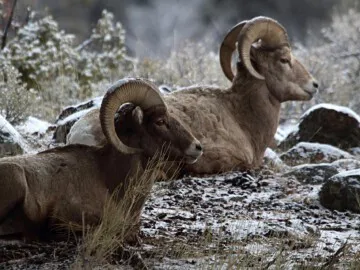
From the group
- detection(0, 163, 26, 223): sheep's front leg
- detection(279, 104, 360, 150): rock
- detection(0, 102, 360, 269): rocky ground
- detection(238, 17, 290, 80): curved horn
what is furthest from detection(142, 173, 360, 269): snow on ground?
detection(279, 104, 360, 150): rock

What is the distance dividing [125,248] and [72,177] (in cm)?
75

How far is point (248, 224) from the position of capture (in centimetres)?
667

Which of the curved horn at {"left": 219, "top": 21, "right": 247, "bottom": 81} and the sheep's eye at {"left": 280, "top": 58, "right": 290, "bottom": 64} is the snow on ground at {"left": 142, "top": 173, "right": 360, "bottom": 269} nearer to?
the sheep's eye at {"left": 280, "top": 58, "right": 290, "bottom": 64}

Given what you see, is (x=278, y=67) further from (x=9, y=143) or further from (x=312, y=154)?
(x=9, y=143)

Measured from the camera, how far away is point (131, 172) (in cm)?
614

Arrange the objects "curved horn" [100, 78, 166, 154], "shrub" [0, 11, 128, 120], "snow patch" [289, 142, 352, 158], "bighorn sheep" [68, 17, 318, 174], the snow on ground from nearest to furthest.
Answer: "curved horn" [100, 78, 166, 154] < the snow on ground < "bighorn sheep" [68, 17, 318, 174] < "snow patch" [289, 142, 352, 158] < "shrub" [0, 11, 128, 120]

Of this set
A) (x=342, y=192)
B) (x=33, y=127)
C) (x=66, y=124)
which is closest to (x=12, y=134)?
(x=66, y=124)

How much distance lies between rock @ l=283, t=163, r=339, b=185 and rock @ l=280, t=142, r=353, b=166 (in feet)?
4.43

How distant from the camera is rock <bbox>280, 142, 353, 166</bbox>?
10719mm

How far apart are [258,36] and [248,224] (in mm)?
3618

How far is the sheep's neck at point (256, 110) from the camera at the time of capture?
970 cm

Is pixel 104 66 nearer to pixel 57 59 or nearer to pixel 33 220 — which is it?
pixel 57 59

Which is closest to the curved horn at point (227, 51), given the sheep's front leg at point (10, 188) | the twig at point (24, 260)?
the sheep's front leg at point (10, 188)

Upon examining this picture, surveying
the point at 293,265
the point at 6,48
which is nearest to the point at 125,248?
the point at 293,265
